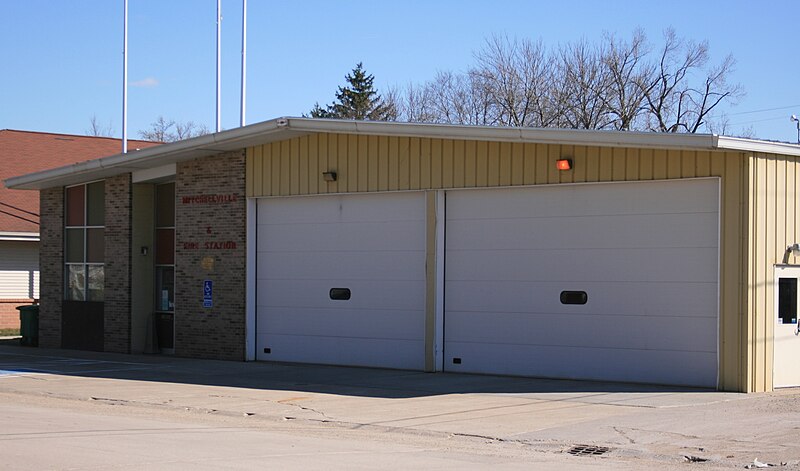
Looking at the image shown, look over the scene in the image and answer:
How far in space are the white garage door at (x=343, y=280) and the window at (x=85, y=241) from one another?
5703 millimetres

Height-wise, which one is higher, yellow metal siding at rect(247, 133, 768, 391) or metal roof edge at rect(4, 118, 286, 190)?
metal roof edge at rect(4, 118, 286, 190)

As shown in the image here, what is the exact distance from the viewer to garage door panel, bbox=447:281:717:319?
17.1 meters

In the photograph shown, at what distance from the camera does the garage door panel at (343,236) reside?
68.0 ft

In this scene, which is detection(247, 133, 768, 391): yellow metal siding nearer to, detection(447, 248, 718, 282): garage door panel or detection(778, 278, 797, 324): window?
detection(778, 278, 797, 324): window

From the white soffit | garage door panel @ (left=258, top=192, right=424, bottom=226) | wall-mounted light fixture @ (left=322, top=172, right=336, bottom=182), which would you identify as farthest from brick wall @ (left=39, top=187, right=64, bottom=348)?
wall-mounted light fixture @ (left=322, top=172, right=336, bottom=182)

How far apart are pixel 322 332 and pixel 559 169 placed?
655cm

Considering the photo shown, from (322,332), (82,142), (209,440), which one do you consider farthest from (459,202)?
(82,142)

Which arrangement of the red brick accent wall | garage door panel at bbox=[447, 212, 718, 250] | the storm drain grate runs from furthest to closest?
the red brick accent wall
garage door panel at bbox=[447, 212, 718, 250]
the storm drain grate

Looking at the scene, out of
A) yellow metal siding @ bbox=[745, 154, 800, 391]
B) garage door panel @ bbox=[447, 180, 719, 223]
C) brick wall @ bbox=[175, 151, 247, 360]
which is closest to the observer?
yellow metal siding @ bbox=[745, 154, 800, 391]

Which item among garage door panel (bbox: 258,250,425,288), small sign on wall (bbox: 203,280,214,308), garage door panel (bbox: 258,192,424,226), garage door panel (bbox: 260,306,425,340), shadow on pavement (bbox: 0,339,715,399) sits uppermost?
garage door panel (bbox: 258,192,424,226)

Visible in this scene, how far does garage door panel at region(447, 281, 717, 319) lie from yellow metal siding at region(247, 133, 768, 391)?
602 millimetres

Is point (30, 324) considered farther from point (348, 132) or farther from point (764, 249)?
point (764, 249)

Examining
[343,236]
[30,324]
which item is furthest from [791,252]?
[30,324]

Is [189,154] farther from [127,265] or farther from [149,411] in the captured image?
[149,411]
